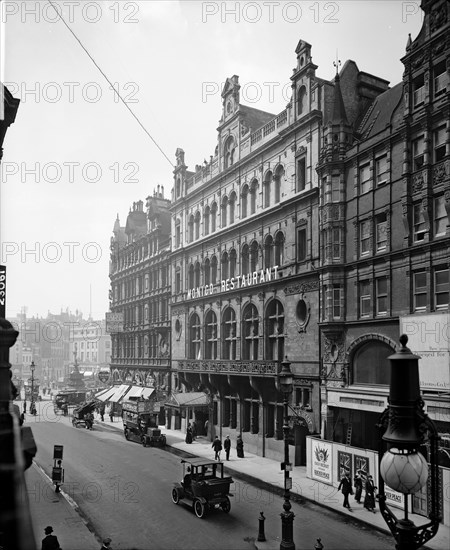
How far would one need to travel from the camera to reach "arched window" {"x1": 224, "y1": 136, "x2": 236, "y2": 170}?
39.3 metres

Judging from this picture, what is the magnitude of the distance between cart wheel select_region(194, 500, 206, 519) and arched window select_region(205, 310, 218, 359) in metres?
19.9

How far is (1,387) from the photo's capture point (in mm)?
4516

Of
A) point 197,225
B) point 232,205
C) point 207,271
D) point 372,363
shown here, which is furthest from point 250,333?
point 197,225

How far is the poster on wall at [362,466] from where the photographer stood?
22.9m

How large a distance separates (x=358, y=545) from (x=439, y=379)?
→ 23.2ft

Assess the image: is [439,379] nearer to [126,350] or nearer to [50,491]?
[50,491]

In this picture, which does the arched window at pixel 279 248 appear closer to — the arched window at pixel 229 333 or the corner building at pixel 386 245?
the corner building at pixel 386 245

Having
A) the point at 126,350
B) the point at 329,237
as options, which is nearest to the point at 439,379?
the point at 329,237

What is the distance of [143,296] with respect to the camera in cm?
5478

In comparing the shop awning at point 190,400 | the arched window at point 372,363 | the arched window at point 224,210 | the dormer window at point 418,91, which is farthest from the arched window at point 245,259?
the dormer window at point 418,91

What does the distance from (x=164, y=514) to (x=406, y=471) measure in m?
16.3

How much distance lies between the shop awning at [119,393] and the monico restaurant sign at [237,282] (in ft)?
50.8

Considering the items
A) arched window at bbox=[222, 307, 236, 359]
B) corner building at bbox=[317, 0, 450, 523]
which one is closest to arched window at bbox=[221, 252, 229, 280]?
arched window at bbox=[222, 307, 236, 359]

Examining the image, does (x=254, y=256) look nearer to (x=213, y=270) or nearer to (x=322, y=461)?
(x=213, y=270)
